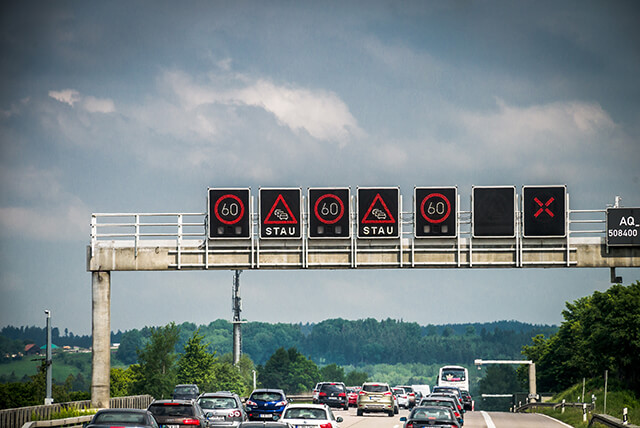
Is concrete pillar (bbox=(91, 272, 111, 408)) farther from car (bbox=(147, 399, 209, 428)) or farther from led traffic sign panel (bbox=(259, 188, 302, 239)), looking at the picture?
car (bbox=(147, 399, 209, 428))

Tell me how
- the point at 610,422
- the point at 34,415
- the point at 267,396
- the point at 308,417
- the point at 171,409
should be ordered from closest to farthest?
1. the point at 171,409
2. the point at 308,417
3. the point at 34,415
4. the point at 610,422
5. the point at 267,396

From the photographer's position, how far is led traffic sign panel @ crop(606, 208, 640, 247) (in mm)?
39438

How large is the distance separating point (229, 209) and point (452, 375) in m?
56.7

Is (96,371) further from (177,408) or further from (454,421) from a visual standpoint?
(454,421)

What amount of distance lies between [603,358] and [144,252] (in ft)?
159

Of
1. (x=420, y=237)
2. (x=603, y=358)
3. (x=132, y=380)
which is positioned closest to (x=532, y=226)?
(x=420, y=237)

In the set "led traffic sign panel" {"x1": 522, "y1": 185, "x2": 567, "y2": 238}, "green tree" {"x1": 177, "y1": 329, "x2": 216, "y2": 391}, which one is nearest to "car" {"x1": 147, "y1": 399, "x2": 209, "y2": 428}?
"led traffic sign panel" {"x1": 522, "y1": 185, "x2": 567, "y2": 238}

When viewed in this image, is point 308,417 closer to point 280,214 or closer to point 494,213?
point 280,214

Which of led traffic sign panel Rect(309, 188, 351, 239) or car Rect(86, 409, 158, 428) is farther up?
led traffic sign panel Rect(309, 188, 351, 239)

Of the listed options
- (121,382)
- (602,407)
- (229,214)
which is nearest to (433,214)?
(229,214)

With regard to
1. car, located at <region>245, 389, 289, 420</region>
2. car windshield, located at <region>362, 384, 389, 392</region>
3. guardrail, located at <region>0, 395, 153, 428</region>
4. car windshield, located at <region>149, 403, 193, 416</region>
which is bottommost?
car windshield, located at <region>362, 384, 389, 392</region>

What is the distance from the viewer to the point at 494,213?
39875mm

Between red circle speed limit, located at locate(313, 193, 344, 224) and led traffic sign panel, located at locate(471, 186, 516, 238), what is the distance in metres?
5.59

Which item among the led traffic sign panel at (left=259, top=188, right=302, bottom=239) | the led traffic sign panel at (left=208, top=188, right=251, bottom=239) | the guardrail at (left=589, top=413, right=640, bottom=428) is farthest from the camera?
the led traffic sign panel at (left=208, top=188, right=251, bottom=239)
